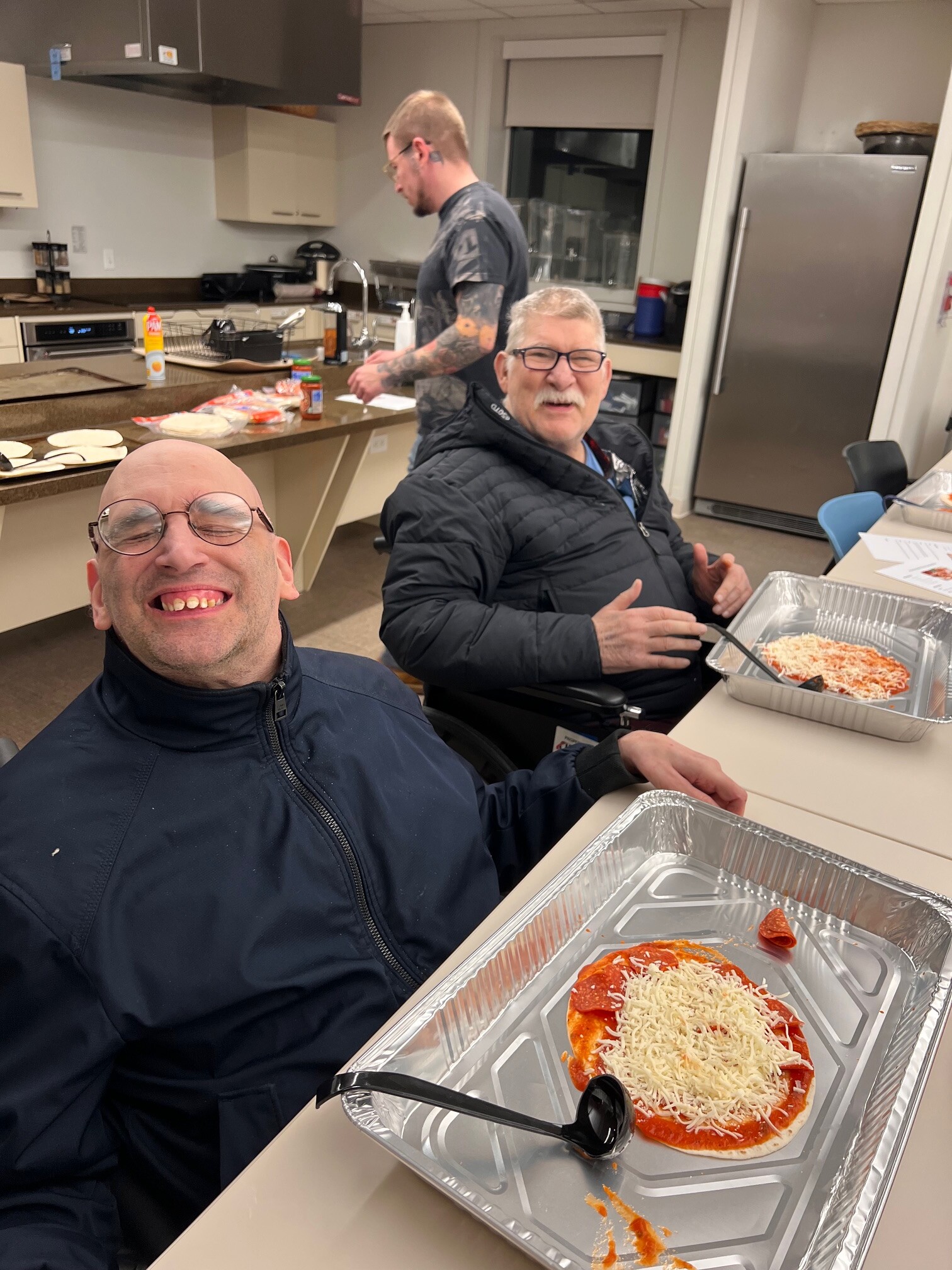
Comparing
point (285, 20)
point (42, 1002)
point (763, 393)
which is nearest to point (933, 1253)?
point (42, 1002)

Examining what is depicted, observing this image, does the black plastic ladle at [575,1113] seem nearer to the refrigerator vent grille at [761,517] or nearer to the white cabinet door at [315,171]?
the refrigerator vent grille at [761,517]

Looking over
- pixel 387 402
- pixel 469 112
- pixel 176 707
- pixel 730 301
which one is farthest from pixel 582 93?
pixel 176 707

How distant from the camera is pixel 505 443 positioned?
179 cm

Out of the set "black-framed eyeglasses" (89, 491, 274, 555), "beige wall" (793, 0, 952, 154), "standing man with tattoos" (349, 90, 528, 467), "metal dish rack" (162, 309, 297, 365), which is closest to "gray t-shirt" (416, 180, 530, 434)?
"standing man with tattoos" (349, 90, 528, 467)

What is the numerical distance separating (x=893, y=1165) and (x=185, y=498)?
0.92 metres

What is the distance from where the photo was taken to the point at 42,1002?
819mm

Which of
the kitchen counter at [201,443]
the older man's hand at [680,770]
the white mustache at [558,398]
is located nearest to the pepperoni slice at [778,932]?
the older man's hand at [680,770]

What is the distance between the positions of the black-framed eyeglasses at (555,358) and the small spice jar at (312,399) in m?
1.43

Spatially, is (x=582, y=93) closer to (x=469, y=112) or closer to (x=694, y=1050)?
(x=469, y=112)

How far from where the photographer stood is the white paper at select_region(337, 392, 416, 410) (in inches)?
137

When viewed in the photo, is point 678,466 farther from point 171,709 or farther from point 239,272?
point 171,709

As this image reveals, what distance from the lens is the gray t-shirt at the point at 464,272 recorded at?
8.35 ft

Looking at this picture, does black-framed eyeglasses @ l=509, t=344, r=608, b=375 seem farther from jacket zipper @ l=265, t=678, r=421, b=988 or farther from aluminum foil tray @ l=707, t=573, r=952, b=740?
jacket zipper @ l=265, t=678, r=421, b=988

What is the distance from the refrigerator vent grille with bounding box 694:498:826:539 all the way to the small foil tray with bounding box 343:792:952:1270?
13.7ft
